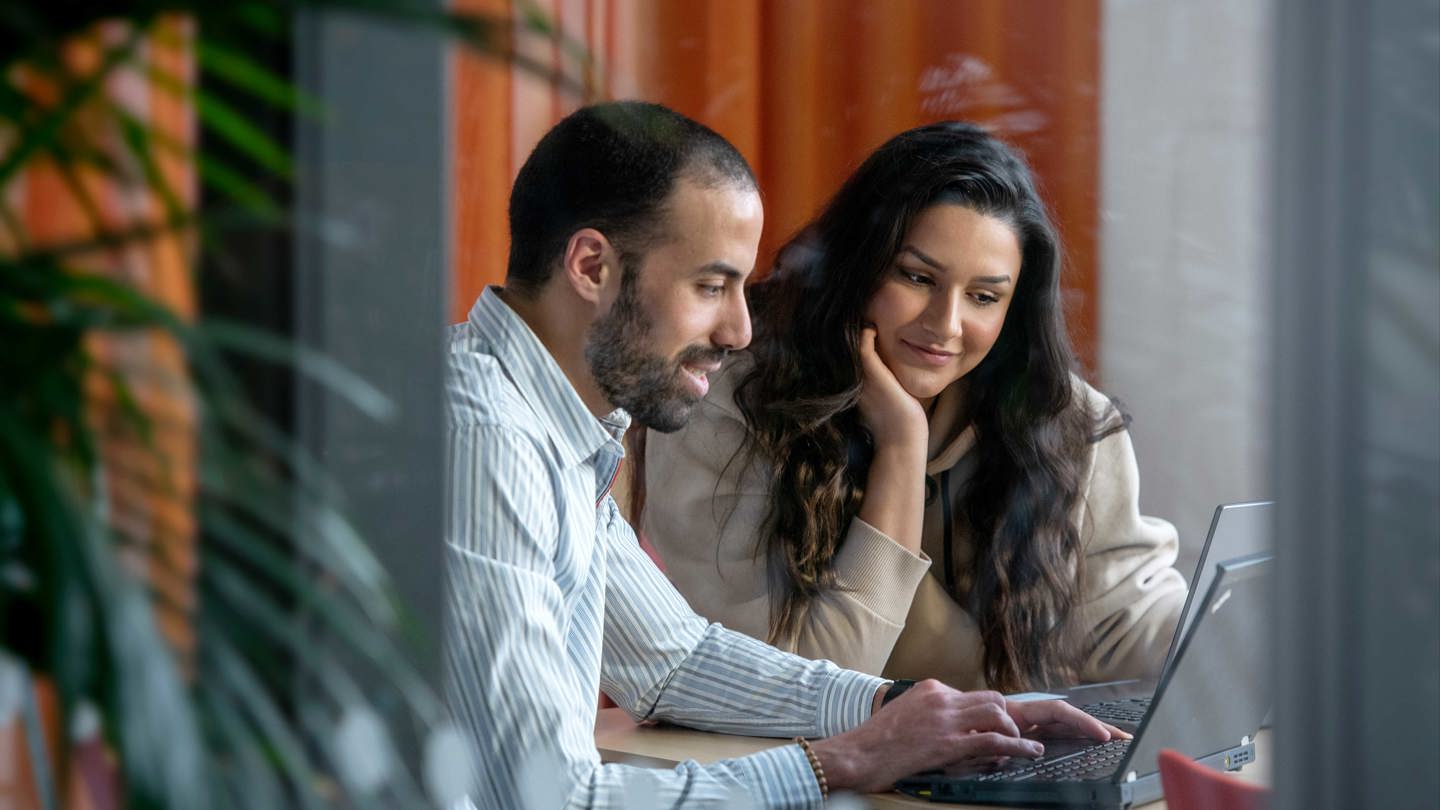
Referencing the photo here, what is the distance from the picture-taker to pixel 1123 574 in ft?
5.56

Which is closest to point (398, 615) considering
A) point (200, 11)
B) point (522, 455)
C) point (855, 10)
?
point (200, 11)

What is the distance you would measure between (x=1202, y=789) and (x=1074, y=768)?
261mm

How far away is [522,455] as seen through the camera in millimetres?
1283

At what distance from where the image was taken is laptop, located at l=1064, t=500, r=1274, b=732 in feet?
3.30

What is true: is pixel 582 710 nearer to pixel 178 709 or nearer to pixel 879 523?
pixel 879 523

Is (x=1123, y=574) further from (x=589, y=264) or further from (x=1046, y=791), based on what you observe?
(x=589, y=264)

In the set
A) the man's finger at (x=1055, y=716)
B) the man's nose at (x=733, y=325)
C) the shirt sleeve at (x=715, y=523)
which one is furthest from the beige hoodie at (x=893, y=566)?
the man's finger at (x=1055, y=716)

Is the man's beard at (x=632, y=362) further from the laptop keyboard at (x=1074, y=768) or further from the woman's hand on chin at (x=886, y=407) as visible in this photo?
the laptop keyboard at (x=1074, y=768)

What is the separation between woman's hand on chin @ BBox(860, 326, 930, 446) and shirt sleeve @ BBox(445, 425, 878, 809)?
505mm

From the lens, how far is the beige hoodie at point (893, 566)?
1.66 meters

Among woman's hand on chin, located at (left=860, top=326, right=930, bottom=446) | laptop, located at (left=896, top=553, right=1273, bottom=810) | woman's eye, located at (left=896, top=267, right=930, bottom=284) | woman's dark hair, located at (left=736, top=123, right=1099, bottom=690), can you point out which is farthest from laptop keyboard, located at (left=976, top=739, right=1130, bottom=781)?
woman's eye, located at (left=896, top=267, right=930, bottom=284)

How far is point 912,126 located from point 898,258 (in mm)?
161

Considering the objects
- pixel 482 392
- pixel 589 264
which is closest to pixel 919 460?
pixel 589 264

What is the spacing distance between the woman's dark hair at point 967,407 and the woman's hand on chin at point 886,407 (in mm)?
13
